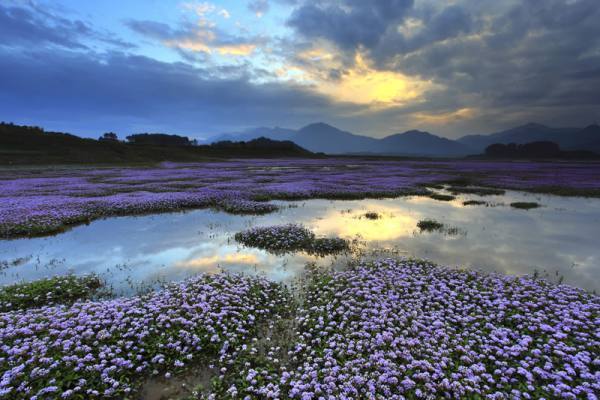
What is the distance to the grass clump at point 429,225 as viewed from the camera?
18.2 meters

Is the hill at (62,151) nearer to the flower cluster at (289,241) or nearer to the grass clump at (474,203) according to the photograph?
the flower cluster at (289,241)

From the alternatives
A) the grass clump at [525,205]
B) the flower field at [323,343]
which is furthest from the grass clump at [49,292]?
the grass clump at [525,205]

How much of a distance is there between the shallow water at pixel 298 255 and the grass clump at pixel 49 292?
31.4 inches

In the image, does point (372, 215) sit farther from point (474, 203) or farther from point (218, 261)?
point (218, 261)

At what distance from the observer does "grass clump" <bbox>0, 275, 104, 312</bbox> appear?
909cm

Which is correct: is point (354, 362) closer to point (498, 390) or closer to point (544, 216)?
point (498, 390)

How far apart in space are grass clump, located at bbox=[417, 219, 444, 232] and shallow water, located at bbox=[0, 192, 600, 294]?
1.77 feet

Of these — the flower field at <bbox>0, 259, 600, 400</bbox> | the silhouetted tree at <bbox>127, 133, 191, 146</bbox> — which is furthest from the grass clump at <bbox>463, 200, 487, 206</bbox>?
the silhouetted tree at <bbox>127, 133, 191, 146</bbox>

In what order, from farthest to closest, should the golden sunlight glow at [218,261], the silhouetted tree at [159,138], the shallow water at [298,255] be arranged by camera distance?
the silhouetted tree at [159,138], the golden sunlight glow at [218,261], the shallow water at [298,255]

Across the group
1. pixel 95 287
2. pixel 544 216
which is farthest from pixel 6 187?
pixel 544 216

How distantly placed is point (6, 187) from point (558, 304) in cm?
4853

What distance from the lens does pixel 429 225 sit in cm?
1891

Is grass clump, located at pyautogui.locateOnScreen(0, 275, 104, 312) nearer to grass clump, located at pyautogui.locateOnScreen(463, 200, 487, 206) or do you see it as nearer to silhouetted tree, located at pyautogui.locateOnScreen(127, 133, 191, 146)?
grass clump, located at pyautogui.locateOnScreen(463, 200, 487, 206)

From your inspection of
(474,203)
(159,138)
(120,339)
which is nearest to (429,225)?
(474,203)
